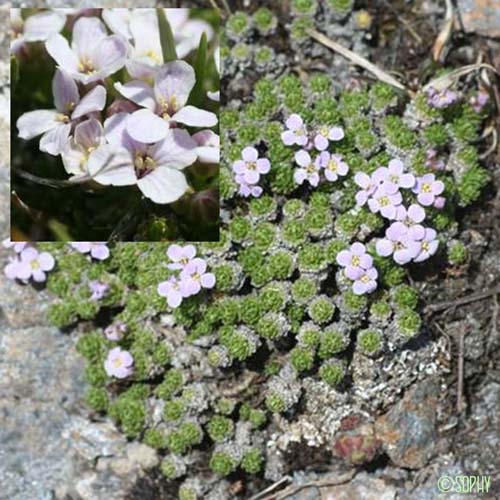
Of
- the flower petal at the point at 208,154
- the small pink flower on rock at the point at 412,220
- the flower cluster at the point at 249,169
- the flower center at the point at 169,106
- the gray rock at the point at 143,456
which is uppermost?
the flower center at the point at 169,106

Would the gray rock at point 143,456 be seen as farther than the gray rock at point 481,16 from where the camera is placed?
No

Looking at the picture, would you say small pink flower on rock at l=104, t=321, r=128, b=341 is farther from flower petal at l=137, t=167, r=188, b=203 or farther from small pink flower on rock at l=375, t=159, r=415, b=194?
small pink flower on rock at l=375, t=159, r=415, b=194

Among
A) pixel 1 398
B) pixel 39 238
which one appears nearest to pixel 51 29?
pixel 39 238

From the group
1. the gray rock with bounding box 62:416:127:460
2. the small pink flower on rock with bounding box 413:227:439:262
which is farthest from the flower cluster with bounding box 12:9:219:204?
the gray rock with bounding box 62:416:127:460

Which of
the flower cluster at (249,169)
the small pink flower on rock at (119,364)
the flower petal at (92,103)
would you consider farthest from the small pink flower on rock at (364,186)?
the small pink flower on rock at (119,364)

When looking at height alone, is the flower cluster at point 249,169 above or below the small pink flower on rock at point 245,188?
above

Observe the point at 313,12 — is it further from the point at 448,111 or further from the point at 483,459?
the point at 483,459

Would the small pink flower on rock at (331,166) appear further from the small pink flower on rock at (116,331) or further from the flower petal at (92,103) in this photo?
the small pink flower on rock at (116,331)
